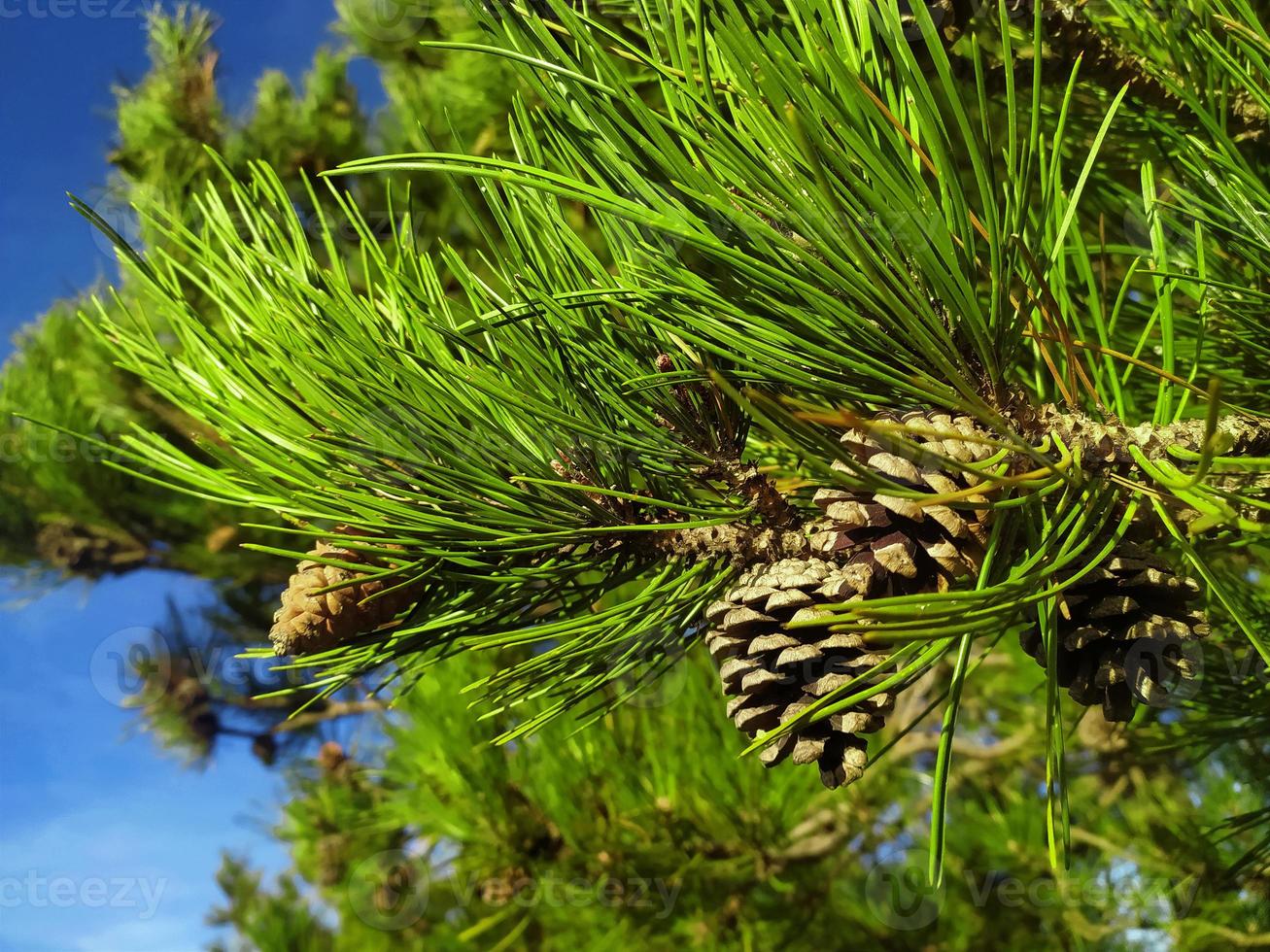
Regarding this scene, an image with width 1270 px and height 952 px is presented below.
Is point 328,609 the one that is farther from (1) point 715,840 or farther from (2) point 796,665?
(1) point 715,840

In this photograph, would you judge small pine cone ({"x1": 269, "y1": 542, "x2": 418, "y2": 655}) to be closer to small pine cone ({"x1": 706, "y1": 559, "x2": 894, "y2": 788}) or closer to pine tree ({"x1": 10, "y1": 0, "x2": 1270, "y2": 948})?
pine tree ({"x1": 10, "y1": 0, "x2": 1270, "y2": 948})

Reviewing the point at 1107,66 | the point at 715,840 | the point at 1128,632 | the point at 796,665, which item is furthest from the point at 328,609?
the point at 715,840

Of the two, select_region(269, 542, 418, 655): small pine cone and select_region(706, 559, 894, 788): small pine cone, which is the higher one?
select_region(269, 542, 418, 655): small pine cone

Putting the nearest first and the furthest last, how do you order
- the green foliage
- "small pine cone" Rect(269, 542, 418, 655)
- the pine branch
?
"small pine cone" Rect(269, 542, 418, 655)
the pine branch
the green foliage

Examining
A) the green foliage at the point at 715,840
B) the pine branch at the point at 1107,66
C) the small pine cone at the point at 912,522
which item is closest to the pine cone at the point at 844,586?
the small pine cone at the point at 912,522

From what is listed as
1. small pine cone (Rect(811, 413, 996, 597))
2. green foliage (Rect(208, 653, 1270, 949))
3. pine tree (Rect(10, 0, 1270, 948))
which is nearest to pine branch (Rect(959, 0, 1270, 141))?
pine tree (Rect(10, 0, 1270, 948))

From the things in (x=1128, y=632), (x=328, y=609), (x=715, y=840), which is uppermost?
(x=328, y=609)

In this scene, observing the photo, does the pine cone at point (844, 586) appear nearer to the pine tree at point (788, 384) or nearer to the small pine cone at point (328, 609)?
the pine tree at point (788, 384)
